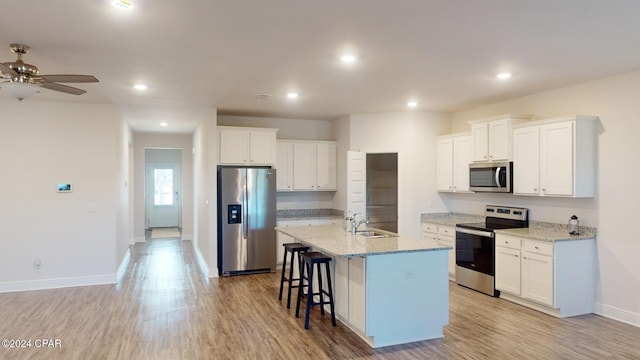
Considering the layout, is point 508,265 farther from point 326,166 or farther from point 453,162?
point 326,166

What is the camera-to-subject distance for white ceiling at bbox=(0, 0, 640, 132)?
2.65 m

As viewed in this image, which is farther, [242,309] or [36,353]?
[242,309]

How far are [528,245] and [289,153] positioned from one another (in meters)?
4.14

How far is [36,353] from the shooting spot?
11.6ft

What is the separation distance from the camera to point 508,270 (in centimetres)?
490

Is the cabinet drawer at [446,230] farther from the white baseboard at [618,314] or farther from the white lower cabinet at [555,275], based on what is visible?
the white baseboard at [618,314]

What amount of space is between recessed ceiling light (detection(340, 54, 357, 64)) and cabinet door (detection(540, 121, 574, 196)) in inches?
103

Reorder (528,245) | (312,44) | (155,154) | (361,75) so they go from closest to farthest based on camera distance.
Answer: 1. (312,44)
2. (361,75)
3. (528,245)
4. (155,154)

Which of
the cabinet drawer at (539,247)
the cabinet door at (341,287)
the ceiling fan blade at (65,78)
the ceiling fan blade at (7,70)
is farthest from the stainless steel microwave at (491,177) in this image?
the ceiling fan blade at (7,70)

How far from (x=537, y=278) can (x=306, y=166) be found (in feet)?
13.6

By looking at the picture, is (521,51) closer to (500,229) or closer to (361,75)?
(361,75)

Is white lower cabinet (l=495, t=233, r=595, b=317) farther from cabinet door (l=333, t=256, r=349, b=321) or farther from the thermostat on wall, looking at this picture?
the thermostat on wall

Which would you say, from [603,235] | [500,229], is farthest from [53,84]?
[603,235]

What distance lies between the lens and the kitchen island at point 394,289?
11.9 feet
